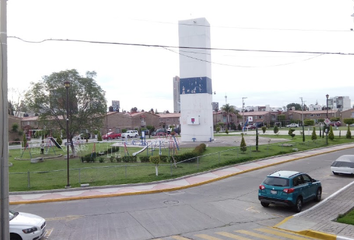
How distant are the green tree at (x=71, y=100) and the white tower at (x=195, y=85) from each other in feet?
52.2

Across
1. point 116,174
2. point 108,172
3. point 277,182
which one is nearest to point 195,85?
point 108,172

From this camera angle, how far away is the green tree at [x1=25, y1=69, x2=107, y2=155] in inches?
1145

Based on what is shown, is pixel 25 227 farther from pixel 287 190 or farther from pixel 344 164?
pixel 344 164

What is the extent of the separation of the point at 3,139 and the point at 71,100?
23851mm

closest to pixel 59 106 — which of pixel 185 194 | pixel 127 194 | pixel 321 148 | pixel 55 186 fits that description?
pixel 55 186

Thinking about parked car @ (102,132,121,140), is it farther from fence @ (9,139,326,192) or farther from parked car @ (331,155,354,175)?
parked car @ (331,155,354,175)

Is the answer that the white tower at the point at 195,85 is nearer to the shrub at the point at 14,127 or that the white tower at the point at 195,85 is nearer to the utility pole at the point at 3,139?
the utility pole at the point at 3,139

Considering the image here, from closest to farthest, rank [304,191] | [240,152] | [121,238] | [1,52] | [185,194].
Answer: [1,52] < [121,238] < [304,191] < [185,194] < [240,152]

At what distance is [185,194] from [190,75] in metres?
29.7

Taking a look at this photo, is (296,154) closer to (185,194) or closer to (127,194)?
(185,194)

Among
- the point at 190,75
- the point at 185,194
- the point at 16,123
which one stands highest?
the point at 190,75

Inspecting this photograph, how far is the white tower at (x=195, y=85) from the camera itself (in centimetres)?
4255

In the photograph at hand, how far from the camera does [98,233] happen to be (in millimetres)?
9938

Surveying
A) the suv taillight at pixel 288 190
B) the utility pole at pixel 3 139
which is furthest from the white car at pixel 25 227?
the suv taillight at pixel 288 190
